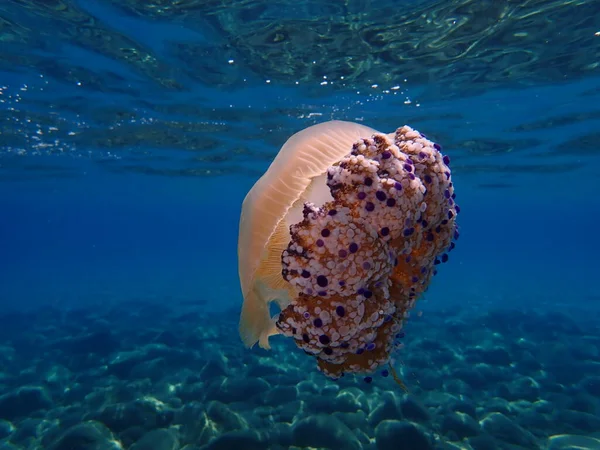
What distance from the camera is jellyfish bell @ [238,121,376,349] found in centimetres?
217

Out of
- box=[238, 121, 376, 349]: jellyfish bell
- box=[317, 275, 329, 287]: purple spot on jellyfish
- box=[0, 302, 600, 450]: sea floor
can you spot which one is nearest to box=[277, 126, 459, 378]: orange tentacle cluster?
box=[317, 275, 329, 287]: purple spot on jellyfish

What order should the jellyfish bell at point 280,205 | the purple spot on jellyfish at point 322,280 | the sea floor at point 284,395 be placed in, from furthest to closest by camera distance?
the sea floor at point 284,395
the jellyfish bell at point 280,205
the purple spot on jellyfish at point 322,280

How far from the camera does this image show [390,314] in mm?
2061

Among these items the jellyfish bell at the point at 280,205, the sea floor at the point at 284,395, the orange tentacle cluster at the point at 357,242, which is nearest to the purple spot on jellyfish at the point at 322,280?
the orange tentacle cluster at the point at 357,242

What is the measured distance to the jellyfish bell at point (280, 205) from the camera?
217 cm

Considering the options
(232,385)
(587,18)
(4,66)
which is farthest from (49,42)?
(587,18)

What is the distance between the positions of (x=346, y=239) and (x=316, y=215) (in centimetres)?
18

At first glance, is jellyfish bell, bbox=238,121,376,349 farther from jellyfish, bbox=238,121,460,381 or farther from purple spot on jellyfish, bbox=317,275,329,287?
purple spot on jellyfish, bbox=317,275,329,287

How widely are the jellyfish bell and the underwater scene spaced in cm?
1

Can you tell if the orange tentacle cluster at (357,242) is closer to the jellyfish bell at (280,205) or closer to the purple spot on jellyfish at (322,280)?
the purple spot on jellyfish at (322,280)

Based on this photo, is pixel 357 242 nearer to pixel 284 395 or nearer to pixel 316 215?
pixel 316 215

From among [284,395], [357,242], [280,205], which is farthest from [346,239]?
[284,395]

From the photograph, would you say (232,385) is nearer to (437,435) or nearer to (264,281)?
(437,435)

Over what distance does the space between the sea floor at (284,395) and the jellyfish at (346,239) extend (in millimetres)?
4157
